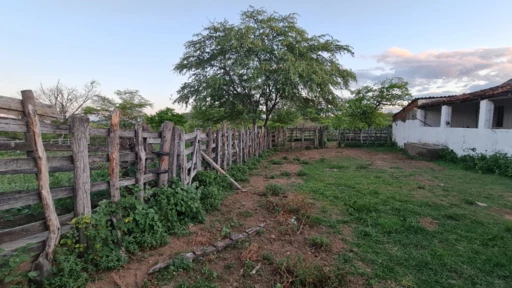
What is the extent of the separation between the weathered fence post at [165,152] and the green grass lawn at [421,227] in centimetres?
320

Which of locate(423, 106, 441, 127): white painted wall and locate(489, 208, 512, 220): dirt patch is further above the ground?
locate(423, 106, 441, 127): white painted wall

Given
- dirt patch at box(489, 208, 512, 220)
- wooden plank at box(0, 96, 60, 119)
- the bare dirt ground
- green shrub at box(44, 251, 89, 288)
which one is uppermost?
wooden plank at box(0, 96, 60, 119)

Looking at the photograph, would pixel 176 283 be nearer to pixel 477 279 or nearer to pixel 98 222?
pixel 98 222

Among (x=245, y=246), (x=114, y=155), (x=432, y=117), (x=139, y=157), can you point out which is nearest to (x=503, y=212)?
(x=245, y=246)

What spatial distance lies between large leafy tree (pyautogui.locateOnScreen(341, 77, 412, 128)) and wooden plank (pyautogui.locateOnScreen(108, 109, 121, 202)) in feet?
79.6

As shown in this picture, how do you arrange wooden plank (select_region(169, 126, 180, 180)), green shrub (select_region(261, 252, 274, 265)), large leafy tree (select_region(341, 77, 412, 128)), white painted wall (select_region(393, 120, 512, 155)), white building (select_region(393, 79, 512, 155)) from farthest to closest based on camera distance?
1. large leafy tree (select_region(341, 77, 412, 128))
2. white building (select_region(393, 79, 512, 155))
3. white painted wall (select_region(393, 120, 512, 155))
4. wooden plank (select_region(169, 126, 180, 180))
5. green shrub (select_region(261, 252, 274, 265))

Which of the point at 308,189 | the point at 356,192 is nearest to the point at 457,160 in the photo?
the point at 356,192

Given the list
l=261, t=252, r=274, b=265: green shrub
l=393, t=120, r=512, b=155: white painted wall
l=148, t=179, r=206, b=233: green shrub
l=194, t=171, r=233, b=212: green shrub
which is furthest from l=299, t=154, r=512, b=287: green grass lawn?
l=393, t=120, r=512, b=155: white painted wall

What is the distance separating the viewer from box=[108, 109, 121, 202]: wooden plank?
Result: 3.79 meters

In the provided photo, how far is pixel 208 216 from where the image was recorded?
16.7ft

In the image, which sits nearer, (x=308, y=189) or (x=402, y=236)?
(x=402, y=236)

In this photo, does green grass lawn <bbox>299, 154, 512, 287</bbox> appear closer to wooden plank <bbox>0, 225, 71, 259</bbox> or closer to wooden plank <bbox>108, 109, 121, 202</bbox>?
wooden plank <bbox>108, 109, 121, 202</bbox>

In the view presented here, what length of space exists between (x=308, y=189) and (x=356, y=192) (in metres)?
1.27

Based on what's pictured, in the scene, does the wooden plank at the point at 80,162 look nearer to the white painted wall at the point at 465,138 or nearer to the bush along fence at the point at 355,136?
the white painted wall at the point at 465,138
